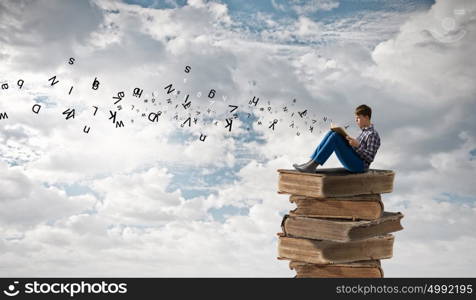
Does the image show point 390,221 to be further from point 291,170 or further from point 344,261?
point 291,170

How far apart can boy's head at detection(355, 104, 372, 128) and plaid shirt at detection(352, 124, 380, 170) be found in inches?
4.1

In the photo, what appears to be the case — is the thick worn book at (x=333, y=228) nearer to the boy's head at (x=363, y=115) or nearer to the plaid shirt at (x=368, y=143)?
the plaid shirt at (x=368, y=143)

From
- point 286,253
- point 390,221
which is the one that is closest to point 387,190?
point 390,221

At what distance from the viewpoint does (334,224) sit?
419 inches

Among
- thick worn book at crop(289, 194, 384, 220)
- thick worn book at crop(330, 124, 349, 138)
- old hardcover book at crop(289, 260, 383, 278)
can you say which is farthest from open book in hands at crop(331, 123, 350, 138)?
old hardcover book at crop(289, 260, 383, 278)

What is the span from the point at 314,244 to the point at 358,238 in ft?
2.63

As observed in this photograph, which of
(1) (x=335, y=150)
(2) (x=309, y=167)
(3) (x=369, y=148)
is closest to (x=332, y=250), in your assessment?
(2) (x=309, y=167)

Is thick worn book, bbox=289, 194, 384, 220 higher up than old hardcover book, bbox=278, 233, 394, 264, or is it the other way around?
thick worn book, bbox=289, 194, 384, 220

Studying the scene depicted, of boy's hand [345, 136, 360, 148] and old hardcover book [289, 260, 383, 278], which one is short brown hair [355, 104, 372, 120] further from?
old hardcover book [289, 260, 383, 278]

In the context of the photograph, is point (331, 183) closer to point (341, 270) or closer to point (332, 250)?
point (332, 250)

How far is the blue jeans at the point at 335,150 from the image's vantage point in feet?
35.2

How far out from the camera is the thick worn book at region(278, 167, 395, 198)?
10.6m

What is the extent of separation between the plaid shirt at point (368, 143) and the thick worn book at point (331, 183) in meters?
0.37

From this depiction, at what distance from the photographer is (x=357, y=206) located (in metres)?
10.9
